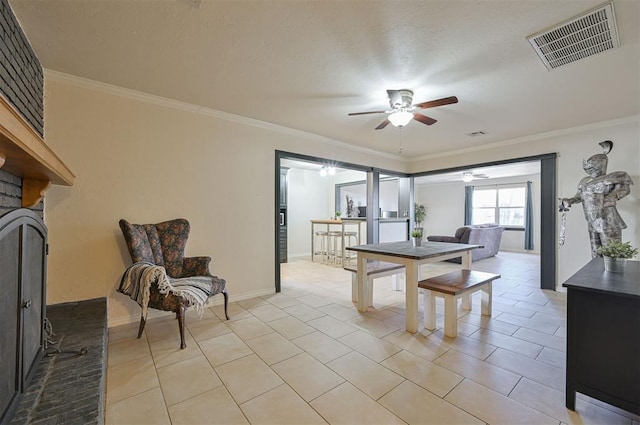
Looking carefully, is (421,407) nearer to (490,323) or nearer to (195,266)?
(490,323)

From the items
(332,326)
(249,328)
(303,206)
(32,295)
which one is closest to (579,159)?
(332,326)

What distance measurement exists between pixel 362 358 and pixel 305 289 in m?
2.06

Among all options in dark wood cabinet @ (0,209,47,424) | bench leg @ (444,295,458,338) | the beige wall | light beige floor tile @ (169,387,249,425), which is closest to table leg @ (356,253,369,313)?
bench leg @ (444,295,458,338)

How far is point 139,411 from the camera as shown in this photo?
156 cm

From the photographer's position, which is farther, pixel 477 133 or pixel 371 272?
pixel 477 133

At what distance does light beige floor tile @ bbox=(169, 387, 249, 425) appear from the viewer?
1495 millimetres

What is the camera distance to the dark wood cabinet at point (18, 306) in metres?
1.10

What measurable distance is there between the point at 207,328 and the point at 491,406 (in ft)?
7.78

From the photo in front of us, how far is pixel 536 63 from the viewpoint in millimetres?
2309

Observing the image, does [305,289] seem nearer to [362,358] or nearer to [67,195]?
[362,358]

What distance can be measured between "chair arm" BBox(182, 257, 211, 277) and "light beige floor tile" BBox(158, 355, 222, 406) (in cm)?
98

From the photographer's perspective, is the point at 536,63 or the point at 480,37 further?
the point at 536,63

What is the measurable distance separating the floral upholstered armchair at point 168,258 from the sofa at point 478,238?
17.8 ft

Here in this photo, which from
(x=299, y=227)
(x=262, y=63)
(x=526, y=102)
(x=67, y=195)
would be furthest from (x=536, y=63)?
(x=299, y=227)
